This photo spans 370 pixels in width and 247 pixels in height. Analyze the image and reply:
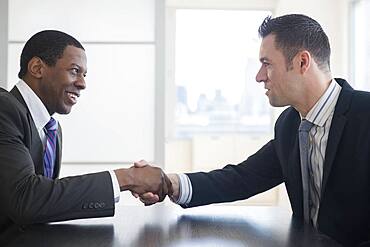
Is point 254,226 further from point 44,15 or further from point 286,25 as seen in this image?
point 44,15

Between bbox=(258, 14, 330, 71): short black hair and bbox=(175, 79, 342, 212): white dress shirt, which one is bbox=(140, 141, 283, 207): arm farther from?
bbox=(258, 14, 330, 71): short black hair

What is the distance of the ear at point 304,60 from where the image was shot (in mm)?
1757

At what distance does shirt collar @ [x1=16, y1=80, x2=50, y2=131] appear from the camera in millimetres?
1703

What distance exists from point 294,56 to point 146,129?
1.76 m

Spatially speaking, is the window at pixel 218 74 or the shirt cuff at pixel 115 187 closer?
the shirt cuff at pixel 115 187

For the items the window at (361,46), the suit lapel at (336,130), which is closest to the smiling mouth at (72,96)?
the suit lapel at (336,130)

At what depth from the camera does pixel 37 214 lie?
1.25m

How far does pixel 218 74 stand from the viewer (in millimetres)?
6352

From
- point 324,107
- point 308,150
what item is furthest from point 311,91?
point 308,150

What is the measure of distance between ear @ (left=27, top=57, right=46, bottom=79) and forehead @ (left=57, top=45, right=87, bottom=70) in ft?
0.22

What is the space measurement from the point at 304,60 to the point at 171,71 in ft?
15.0

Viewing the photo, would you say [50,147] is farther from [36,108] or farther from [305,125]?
[305,125]

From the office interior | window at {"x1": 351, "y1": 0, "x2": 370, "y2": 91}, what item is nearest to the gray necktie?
the office interior

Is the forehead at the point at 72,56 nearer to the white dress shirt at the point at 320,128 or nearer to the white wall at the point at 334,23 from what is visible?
the white dress shirt at the point at 320,128
